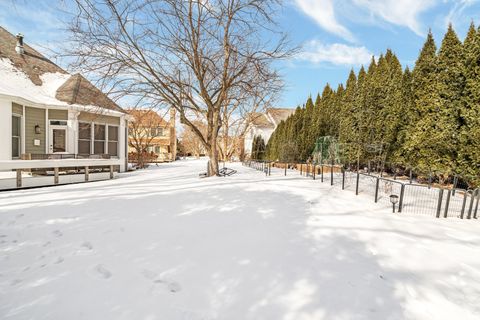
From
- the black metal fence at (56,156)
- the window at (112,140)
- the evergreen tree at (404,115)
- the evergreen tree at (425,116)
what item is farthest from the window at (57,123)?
the evergreen tree at (404,115)

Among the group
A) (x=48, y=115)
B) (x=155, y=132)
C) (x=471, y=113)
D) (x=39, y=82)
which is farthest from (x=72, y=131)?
(x=471, y=113)

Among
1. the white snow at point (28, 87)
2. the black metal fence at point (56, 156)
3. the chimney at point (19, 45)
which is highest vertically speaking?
the chimney at point (19, 45)

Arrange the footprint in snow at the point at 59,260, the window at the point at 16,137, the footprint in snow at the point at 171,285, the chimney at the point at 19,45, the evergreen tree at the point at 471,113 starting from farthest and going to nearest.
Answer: the chimney at the point at 19,45 < the window at the point at 16,137 < the evergreen tree at the point at 471,113 < the footprint in snow at the point at 59,260 < the footprint in snow at the point at 171,285

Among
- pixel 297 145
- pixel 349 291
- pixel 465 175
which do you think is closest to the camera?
pixel 349 291

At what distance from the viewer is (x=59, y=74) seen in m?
15.1

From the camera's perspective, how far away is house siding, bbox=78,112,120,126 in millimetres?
12962

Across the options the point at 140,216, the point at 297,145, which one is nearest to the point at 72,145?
the point at 140,216

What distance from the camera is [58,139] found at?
12578 mm

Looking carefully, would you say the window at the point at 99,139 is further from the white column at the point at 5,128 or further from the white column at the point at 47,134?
the white column at the point at 5,128

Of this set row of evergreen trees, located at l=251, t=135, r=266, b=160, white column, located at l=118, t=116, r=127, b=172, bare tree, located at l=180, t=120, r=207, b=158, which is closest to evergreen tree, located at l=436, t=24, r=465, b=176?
white column, located at l=118, t=116, r=127, b=172

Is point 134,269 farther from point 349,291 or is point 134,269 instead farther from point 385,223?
point 385,223

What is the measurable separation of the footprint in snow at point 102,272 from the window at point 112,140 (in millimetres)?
13379

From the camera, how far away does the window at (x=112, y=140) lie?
14.5 metres

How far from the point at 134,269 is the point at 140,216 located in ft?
6.93
